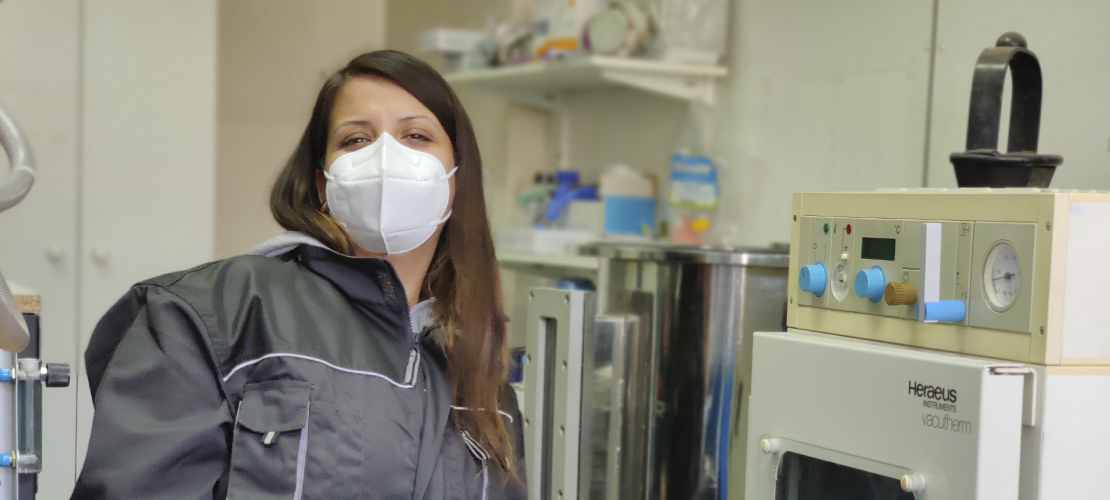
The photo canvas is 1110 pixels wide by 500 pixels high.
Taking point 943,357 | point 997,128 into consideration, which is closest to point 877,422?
point 943,357

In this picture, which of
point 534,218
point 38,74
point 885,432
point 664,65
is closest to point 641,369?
point 885,432

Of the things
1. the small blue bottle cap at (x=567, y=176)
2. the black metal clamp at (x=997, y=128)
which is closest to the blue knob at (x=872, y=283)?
the black metal clamp at (x=997, y=128)

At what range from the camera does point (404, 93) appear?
1137 millimetres

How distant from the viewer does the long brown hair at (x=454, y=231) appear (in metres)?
1.13

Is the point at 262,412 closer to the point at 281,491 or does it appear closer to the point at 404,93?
the point at 281,491

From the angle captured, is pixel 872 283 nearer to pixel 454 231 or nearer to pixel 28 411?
pixel 454 231

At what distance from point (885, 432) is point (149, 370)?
709 mm

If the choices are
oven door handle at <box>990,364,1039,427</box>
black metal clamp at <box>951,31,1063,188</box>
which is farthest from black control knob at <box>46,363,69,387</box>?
black metal clamp at <box>951,31,1063,188</box>

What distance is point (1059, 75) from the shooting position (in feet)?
4.99

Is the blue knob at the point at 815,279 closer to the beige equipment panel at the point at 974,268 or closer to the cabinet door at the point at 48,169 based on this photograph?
the beige equipment panel at the point at 974,268

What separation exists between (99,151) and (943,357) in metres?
1.95

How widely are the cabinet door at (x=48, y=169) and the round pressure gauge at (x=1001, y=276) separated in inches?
75.1

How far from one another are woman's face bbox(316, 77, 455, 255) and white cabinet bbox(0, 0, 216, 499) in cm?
134

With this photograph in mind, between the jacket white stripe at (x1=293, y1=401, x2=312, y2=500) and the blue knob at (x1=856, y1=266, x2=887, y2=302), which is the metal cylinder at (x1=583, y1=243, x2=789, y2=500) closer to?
the blue knob at (x1=856, y1=266, x2=887, y2=302)
